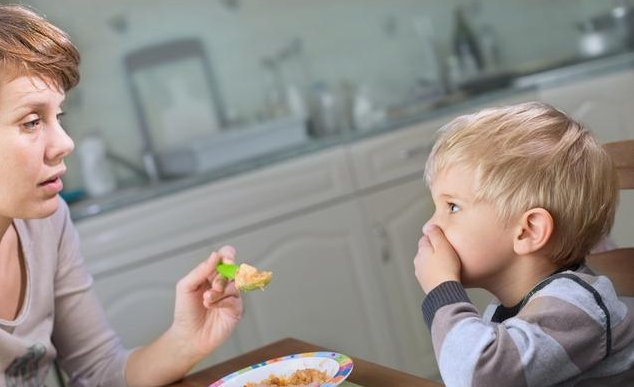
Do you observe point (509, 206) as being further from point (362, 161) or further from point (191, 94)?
point (191, 94)

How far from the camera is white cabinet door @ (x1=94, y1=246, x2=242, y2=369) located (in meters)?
2.58

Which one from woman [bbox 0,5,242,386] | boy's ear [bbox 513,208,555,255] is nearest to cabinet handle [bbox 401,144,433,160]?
woman [bbox 0,5,242,386]

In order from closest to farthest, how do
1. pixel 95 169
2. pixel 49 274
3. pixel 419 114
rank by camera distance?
pixel 49 274 < pixel 419 114 < pixel 95 169

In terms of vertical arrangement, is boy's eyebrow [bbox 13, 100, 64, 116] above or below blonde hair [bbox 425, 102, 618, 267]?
above

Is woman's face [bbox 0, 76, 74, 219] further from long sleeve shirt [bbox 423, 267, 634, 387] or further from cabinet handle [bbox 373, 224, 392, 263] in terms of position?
cabinet handle [bbox 373, 224, 392, 263]

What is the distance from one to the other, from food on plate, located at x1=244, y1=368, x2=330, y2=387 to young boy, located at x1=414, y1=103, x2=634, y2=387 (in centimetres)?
15

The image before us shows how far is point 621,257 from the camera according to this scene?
4.02ft

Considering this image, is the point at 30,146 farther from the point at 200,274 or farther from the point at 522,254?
the point at 522,254

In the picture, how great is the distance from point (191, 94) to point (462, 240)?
238 cm

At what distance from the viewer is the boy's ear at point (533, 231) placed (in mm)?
1050

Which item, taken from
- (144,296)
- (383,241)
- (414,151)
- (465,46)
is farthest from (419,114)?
(144,296)

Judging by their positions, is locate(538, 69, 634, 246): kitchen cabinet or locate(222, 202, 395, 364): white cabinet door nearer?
locate(222, 202, 395, 364): white cabinet door

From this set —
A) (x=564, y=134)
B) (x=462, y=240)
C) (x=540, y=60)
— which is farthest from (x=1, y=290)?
(x=540, y=60)

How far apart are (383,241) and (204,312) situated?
5.20ft
